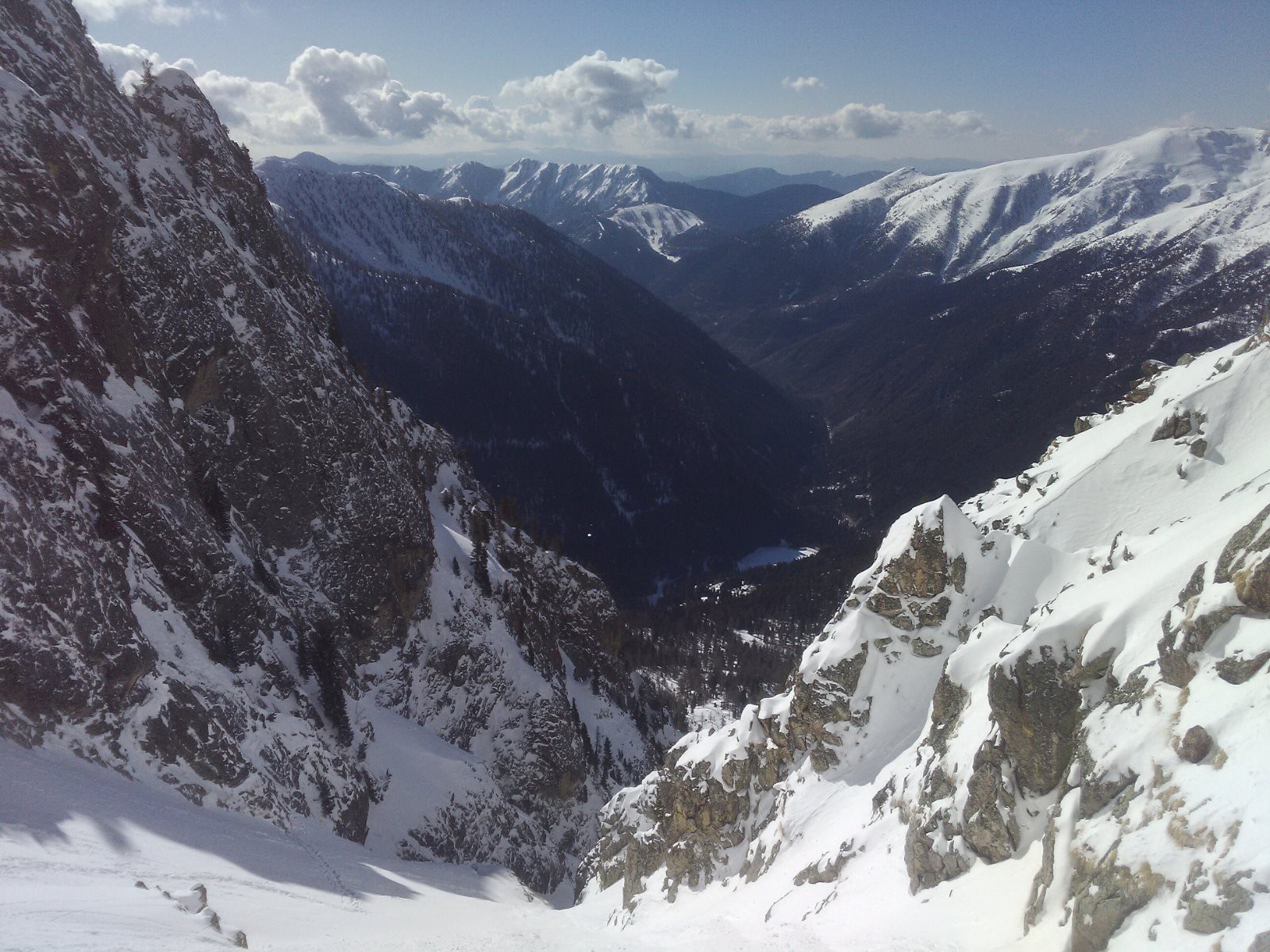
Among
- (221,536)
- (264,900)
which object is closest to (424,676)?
(221,536)

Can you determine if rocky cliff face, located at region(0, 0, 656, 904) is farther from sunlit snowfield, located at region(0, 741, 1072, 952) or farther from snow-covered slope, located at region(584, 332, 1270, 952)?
snow-covered slope, located at region(584, 332, 1270, 952)

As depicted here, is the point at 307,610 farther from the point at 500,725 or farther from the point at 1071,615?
the point at 1071,615

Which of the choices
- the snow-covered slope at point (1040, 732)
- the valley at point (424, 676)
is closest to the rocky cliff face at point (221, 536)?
the valley at point (424, 676)

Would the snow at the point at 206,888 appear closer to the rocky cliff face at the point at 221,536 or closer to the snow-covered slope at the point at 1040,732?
the rocky cliff face at the point at 221,536

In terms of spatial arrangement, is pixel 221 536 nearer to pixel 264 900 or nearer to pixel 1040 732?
pixel 264 900

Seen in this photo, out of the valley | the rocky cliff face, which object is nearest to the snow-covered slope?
the valley

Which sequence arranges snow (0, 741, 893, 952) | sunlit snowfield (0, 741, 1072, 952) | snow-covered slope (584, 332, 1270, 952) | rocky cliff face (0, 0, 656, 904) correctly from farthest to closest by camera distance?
1. rocky cliff face (0, 0, 656, 904)
2. sunlit snowfield (0, 741, 1072, 952)
3. snow (0, 741, 893, 952)
4. snow-covered slope (584, 332, 1270, 952)
